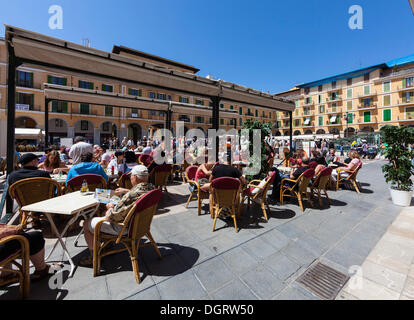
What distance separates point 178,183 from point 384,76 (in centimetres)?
4102

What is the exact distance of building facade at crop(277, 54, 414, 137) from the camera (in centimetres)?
2831

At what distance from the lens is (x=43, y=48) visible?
2.84m

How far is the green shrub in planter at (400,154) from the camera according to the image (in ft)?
13.4

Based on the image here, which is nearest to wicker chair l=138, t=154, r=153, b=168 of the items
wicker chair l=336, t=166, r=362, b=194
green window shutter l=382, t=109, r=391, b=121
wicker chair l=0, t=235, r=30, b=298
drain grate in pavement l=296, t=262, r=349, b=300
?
wicker chair l=0, t=235, r=30, b=298

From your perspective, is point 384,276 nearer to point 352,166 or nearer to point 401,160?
point 401,160

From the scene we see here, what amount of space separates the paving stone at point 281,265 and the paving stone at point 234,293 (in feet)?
1.39

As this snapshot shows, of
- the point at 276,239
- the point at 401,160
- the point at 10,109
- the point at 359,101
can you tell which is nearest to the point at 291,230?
the point at 276,239

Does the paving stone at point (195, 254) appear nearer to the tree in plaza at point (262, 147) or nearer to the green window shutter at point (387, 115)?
the tree in plaza at point (262, 147)

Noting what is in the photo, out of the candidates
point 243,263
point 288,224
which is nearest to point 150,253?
point 243,263

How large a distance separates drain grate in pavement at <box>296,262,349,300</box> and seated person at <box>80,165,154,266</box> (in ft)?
6.06

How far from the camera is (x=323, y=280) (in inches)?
75.0

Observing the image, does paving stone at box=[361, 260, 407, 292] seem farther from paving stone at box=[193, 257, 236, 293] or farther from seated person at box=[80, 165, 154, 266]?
seated person at box=[80, 165, 154, 266]

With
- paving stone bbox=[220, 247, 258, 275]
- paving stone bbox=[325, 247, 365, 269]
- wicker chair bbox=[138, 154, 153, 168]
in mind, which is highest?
wicker chair bbox=[138, 154, 153, 168]
